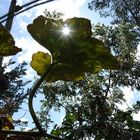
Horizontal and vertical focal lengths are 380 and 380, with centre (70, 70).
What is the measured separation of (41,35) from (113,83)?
47.5 feet

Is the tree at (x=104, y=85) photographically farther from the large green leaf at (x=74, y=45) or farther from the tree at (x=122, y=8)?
the large green leaf at (x=74, y=45)

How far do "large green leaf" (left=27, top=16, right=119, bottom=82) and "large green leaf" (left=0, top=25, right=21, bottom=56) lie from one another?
0.04 m

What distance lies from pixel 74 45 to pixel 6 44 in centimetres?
12

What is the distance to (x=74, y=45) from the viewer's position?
581 millimetres

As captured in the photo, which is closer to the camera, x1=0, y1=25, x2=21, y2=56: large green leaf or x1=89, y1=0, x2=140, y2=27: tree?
x1=0, y1=25, x2=21, y2=56: large green leaf

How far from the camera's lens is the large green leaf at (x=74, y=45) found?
22.7 inches

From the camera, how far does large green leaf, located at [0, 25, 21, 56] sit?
0.60 m

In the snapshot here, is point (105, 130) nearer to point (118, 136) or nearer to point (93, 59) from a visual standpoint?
point (118, 136)

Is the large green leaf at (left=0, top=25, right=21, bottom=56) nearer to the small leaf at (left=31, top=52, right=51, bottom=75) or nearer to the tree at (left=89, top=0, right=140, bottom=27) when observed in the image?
the small leaf at (left=31, top=52, right=51, bottom=75)


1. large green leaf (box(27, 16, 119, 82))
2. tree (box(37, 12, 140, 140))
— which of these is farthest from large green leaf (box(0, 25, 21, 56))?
tree (box(37, 12, 140, 140))

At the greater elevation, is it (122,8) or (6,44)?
(122,8)

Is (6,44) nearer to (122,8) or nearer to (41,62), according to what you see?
(41,62)

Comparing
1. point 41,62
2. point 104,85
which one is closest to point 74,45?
point 41,62

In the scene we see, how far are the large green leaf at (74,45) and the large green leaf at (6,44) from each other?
36 millimetres
